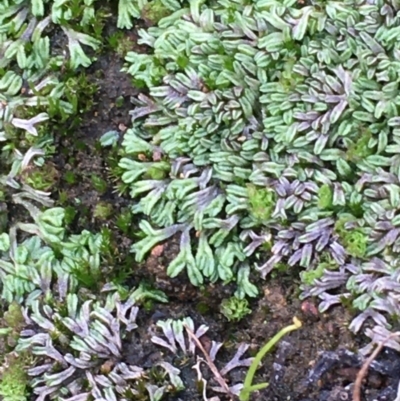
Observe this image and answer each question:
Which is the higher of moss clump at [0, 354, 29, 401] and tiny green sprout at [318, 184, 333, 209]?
tiny green sprout at [318, 184, 333, 209]

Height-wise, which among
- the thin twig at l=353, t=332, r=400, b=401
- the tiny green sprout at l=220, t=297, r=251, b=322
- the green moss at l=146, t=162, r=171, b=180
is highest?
the green moss at l=146, t=162, r=171, b=180

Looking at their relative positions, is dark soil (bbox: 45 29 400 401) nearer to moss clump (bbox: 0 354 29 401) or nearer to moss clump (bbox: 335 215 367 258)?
moss clump (bbox: 335 215 367 258)

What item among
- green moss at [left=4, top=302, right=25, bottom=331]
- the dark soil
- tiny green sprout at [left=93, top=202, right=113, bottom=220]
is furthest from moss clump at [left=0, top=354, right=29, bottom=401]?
tiny green sprout at [left=93, top=202, right=113, bottom=220]

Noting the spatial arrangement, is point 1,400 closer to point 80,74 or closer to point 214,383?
point 214,383

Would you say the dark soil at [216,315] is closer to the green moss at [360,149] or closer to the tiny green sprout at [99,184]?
the tiny green sprout at [99,184]

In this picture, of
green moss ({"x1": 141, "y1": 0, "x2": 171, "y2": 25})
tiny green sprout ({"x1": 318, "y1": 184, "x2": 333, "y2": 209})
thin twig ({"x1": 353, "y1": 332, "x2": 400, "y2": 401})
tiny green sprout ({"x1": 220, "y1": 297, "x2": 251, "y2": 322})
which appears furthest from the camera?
green moss ({"x1": 141, "y1": 0, "x2": 171, "y2": 25})

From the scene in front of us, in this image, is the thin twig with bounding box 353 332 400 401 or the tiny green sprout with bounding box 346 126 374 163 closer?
the thin twig with bounding box 353 332 400 401

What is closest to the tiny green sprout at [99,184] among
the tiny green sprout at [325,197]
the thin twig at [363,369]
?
the tiny green sprout at [325,197]
